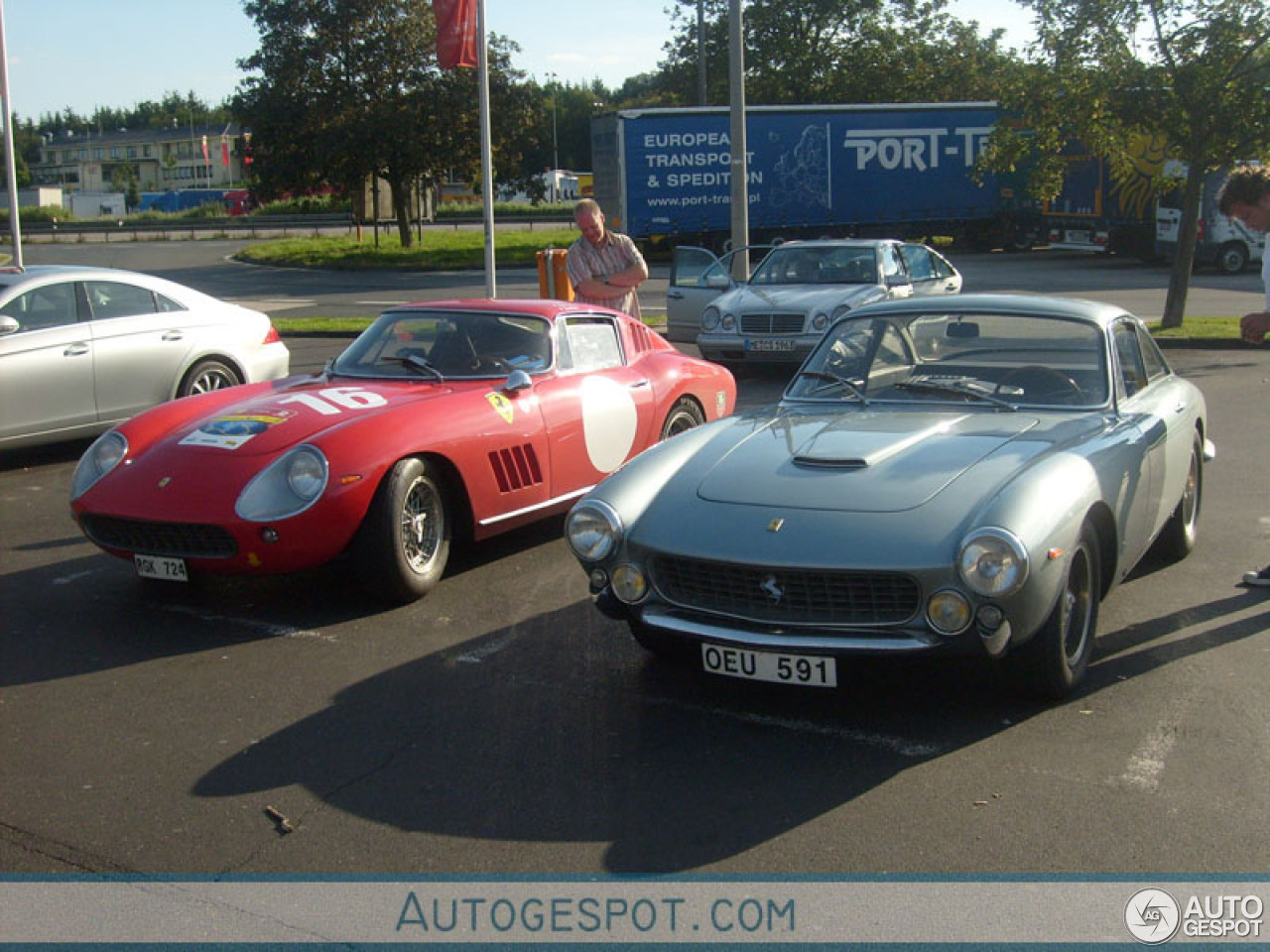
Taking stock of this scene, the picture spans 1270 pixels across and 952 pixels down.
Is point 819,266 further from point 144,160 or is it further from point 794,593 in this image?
point 144,160

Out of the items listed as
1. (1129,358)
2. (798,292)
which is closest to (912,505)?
(1129,358)

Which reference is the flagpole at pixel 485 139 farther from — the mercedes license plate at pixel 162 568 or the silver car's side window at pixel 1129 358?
the silver car's side window at pixel 1129 358

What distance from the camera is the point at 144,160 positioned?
152 meters

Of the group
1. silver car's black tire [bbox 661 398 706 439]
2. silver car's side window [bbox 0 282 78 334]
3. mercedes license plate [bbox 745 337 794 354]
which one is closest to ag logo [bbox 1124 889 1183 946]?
silver car's black tire [bbox 661 398 706 439]

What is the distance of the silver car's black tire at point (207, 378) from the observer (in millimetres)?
10695

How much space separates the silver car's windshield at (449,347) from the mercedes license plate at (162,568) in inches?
67.9

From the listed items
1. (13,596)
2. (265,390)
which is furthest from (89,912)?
(265,390)

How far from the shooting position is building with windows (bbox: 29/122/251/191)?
471 feet

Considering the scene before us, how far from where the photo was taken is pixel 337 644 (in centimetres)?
584

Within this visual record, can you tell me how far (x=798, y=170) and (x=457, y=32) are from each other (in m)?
17.6

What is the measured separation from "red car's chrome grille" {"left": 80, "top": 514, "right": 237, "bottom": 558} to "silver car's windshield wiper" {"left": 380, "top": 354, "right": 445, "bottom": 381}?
5.52 ft

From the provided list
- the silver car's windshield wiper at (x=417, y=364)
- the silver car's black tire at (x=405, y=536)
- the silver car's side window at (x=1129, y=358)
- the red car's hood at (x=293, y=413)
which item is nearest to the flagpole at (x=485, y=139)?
the silver car's windshield wiper at (x=417, y=364)

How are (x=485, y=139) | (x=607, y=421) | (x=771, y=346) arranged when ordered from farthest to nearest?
1. (x=485, y=139)
2. (x=771, y=346)
3. (x=607, y=421)
